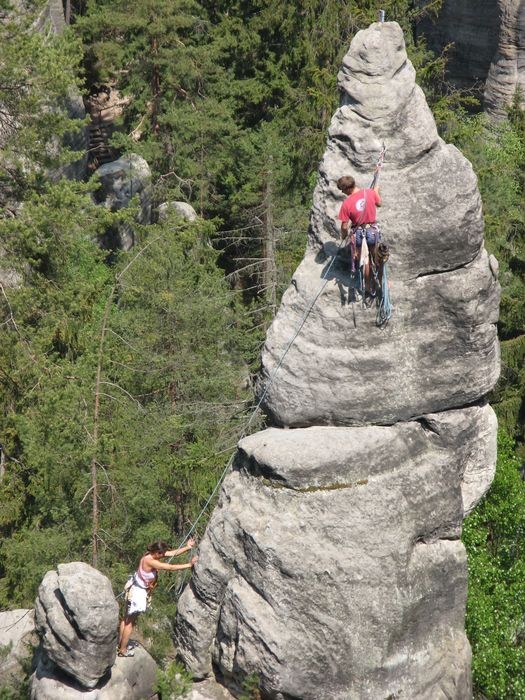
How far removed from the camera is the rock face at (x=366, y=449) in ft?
43.0

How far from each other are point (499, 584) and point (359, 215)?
33.4ft

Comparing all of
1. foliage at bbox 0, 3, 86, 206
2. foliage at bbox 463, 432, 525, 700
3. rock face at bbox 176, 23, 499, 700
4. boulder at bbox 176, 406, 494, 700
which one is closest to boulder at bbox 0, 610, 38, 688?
rock face at bbox 176, 23, 499, 700

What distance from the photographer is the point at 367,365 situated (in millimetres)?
13336

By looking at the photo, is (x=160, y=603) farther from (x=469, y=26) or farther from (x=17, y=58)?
(x=469, y=26)

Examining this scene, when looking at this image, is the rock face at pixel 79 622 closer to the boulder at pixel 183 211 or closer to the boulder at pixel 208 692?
the boulder at pixel 208 692

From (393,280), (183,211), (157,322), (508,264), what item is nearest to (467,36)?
(183,211)

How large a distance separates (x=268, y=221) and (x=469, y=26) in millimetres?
12792

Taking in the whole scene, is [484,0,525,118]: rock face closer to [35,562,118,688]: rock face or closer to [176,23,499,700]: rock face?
[176,23,499,700]: rock face

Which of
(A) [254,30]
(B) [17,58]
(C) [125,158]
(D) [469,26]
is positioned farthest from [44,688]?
(D) [469,26]

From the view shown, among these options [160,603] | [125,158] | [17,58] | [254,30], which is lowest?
[160,603]

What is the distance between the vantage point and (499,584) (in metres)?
20.4

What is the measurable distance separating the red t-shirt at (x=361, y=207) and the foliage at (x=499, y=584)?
9.32 meters

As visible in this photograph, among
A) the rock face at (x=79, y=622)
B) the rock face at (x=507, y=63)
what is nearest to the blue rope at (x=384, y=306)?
the rock face at (x=79, y=622)

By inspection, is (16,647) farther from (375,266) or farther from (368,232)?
(368,232)
